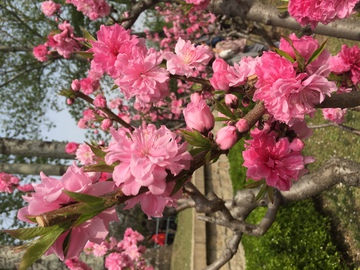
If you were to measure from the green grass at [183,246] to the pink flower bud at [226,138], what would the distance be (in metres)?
6.15

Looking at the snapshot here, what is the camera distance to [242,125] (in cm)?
129

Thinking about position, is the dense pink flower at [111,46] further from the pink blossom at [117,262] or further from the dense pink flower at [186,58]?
the pink blossom at [117,262]

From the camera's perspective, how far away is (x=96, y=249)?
4.76m

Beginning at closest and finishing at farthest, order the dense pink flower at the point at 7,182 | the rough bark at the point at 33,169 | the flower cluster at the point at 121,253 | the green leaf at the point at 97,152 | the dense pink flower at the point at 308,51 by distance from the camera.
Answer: the green leaf at the point at 97,152, the dense pink flower at the point at 308,51, the flower cluster at the point at 121,253, the dense pink flower at the point at 7,182, the rough bark at the point at 33,169

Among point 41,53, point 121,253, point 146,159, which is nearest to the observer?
point 146,159

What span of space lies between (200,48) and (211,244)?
20.2ft

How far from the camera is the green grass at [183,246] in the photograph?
730 centimetres

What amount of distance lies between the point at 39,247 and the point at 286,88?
89 centimetres

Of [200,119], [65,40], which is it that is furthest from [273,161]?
[65,40]

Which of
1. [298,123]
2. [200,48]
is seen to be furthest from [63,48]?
[298,123]

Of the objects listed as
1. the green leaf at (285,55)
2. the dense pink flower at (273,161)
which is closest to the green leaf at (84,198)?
the dense pink flower at (273,161)

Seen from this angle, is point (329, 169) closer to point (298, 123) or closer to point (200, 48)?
point (298, 123)

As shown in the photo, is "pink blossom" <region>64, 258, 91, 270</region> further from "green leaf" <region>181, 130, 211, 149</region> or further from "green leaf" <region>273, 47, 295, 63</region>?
"green leaf" <region>273, 47, 295, 63</region>

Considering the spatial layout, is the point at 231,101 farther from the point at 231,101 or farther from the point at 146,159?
the point at 146,159
